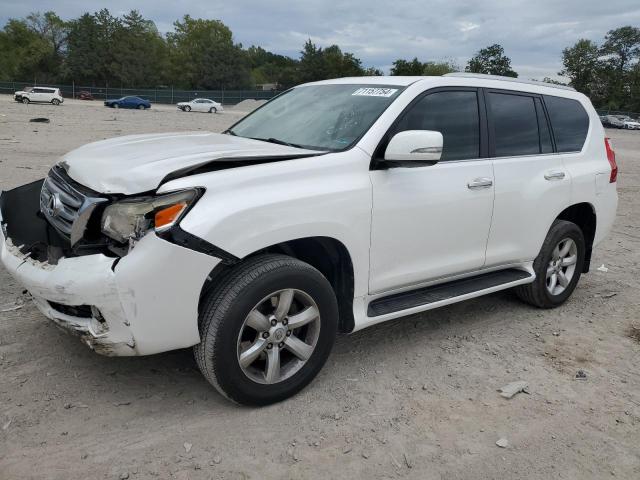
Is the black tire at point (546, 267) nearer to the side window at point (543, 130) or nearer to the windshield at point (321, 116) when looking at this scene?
the side window at point (543, 130)

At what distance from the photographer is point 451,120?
405cm

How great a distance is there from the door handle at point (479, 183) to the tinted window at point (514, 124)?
286 millimetres

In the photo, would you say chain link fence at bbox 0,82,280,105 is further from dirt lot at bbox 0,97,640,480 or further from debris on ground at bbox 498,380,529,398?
debris on ground at bbox 498,380,529,398

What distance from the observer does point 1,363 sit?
352 centimetres

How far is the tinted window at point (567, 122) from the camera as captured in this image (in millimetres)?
4867

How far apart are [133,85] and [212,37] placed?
72.1 ft

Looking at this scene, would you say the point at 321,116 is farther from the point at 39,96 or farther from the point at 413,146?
the point at 39,96

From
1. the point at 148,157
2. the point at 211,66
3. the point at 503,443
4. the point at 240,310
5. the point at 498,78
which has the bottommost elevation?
the point at 503,443

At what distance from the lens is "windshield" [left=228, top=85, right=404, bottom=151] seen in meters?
3.70

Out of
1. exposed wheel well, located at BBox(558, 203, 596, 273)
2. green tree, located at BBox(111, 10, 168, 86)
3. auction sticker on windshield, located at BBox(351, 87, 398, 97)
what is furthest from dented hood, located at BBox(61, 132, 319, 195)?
green tree, located at BBox(111, 10, 168, 86)

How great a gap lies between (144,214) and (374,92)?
1.88 meters

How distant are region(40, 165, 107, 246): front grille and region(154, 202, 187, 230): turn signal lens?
0.34m

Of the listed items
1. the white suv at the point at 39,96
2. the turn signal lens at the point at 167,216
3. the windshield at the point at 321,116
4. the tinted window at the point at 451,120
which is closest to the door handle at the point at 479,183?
the tinted window at the point at 451,120

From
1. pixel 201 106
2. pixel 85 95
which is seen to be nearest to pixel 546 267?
pixel 201 106
